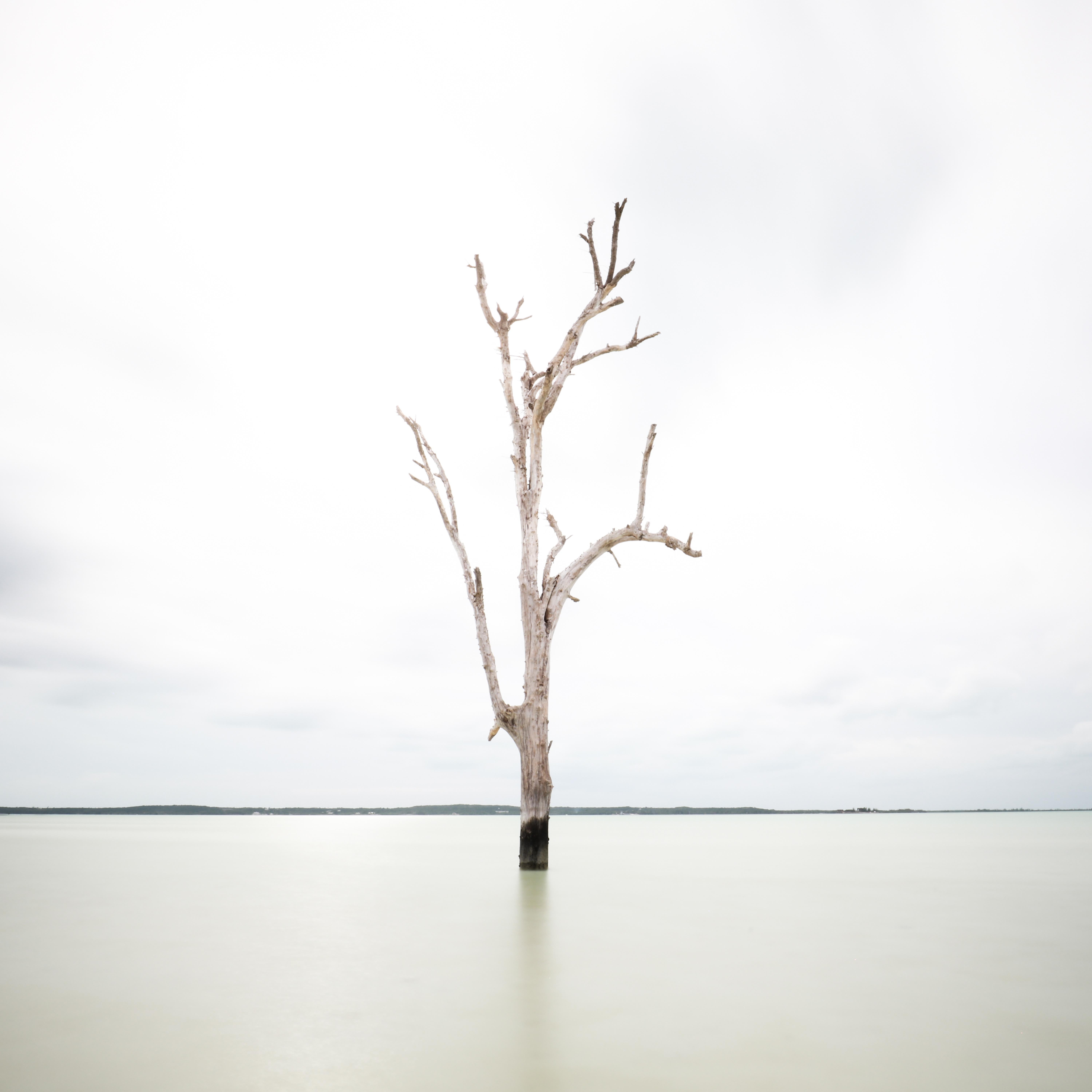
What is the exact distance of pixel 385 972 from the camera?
475cm

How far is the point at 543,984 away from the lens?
438cm

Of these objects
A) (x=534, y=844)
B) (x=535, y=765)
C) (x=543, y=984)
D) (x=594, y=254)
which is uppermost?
(x=594, y=254)

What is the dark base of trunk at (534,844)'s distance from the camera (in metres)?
10.5

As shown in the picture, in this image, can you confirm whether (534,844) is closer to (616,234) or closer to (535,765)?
(535,765)

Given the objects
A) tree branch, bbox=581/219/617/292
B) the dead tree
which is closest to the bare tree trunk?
the dead tree

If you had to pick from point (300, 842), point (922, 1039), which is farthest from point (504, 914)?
point (300, 842)

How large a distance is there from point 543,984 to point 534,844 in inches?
253

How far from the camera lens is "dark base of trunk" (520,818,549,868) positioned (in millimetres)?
10453

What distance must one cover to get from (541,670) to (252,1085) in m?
7.60

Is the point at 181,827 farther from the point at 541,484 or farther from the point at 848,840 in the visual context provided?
the point at 541,484

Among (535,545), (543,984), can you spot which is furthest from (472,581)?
(543,984)

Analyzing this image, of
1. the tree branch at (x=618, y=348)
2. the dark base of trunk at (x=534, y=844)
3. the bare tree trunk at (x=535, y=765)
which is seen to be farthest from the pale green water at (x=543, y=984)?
the tree branch at (x=618, y=348)

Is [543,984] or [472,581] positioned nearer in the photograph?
[543,984]

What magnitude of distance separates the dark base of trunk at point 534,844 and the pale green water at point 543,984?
0.28 m
